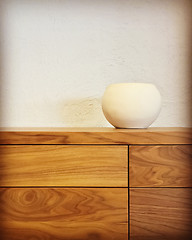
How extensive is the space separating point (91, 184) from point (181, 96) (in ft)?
2.17

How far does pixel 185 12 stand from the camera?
1276 millimetres

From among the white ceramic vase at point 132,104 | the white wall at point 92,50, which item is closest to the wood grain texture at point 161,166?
the white ceramic vase at point 132,104

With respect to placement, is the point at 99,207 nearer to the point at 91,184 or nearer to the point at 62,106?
the point at 91,184

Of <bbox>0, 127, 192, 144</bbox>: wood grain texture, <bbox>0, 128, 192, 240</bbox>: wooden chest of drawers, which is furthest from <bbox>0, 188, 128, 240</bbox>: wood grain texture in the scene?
<bbox>0, 127, 192, 144</bbox>: wood grain texture

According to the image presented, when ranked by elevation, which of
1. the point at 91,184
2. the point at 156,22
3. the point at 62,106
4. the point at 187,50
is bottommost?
the point at 91,184

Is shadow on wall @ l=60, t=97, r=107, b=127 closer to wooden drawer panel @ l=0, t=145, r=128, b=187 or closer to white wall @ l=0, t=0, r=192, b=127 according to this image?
white wall @ l=0, t=0, r=192, b=127

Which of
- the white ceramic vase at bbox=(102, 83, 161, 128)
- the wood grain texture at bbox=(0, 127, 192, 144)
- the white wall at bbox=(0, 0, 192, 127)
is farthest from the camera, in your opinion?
the white wall at bbox=(0, 0, 192, 127)

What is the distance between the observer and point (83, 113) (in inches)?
50.4

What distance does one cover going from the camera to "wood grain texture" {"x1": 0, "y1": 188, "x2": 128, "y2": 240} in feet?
2.88

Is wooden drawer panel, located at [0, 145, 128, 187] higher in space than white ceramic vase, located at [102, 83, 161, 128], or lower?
lower

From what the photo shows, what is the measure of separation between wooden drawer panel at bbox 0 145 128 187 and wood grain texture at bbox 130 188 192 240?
0.30ft

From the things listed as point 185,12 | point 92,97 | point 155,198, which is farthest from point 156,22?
point 155,198

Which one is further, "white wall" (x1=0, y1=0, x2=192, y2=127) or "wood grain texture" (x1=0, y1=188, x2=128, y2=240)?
"white wall" (x1=0, y1=0, x2=192, y2=127)

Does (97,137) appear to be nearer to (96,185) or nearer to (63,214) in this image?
(96,185)
